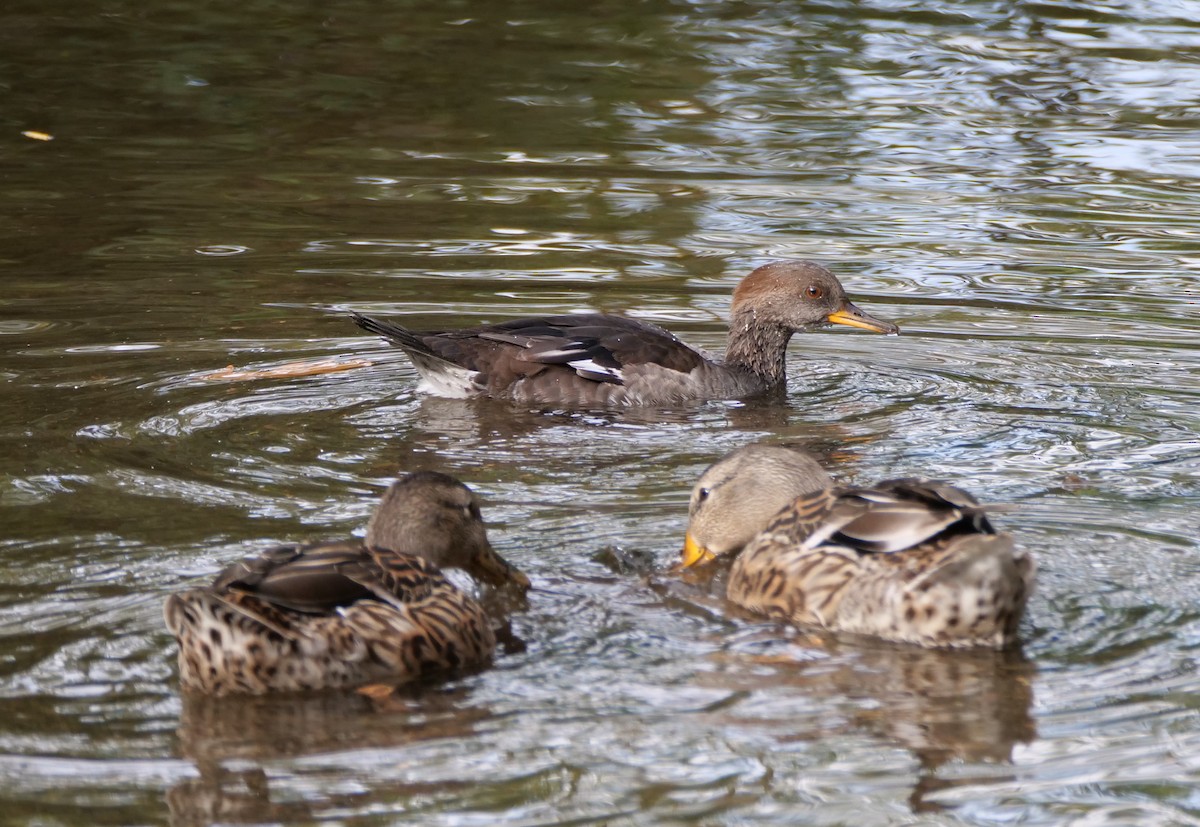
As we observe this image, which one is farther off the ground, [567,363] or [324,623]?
[324,623]

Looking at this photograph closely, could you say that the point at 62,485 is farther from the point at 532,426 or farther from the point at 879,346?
the point at 879,346

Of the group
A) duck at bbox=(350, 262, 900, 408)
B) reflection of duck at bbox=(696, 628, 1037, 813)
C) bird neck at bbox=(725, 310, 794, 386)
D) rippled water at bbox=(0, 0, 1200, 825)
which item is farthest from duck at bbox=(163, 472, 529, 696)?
bird neck at bbox=(725, 310, 794, 386)

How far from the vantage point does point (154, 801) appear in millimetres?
5102

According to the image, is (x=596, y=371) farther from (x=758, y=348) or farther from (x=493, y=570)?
(x=493, y=570)

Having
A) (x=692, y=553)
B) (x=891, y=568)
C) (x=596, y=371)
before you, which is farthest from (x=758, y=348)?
(x=891, y=568)

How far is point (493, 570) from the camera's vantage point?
6852mm

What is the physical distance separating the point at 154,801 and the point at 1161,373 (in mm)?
7119

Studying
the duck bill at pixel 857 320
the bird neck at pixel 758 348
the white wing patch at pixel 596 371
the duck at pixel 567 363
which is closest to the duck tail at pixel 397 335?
the duck at pixel 567 363

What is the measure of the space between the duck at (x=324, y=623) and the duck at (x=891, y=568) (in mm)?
1164

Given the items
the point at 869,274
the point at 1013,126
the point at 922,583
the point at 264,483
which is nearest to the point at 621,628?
the point at 922,583

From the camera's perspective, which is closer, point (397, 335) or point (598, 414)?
point (397, 335)

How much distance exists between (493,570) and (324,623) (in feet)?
3.44

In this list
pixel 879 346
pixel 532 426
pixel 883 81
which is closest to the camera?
pixel 532 426

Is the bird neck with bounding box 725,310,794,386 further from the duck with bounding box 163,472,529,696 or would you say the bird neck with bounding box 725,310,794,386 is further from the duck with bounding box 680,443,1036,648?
the duck with bounding box 163,472,529,696
